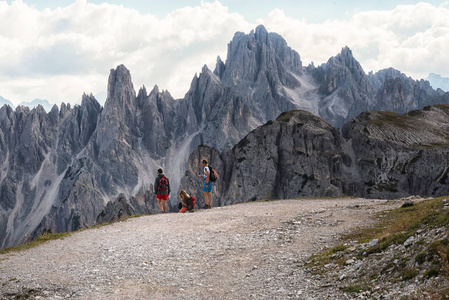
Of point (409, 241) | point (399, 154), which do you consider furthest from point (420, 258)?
point (399, 154)

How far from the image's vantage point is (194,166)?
19175 cm

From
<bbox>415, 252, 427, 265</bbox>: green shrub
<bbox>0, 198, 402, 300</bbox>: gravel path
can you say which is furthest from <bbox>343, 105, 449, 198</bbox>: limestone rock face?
<bbox>415, 252, 427, 265</bbox>: green shrub

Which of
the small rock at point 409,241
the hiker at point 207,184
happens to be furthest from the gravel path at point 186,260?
the hiker at point 207,184

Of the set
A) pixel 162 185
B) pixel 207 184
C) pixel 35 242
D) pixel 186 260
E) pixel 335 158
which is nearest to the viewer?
pixel 186 260

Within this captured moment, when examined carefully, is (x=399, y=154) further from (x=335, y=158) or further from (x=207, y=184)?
(x=207, y=184)

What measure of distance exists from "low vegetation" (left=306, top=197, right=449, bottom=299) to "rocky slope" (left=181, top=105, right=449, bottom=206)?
432 ft

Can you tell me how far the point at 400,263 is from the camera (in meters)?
9.84

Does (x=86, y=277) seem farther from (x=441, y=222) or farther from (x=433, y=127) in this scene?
(x=433, y=127)

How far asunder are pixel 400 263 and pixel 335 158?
150314 millimetres

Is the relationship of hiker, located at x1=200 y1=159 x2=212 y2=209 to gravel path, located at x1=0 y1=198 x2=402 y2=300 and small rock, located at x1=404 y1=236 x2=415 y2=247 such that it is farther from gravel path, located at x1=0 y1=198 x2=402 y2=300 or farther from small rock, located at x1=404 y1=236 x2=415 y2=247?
small rock, located at x1=404 y1=236 x2=415 y2=247

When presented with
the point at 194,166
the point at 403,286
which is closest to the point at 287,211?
the point at 403,286

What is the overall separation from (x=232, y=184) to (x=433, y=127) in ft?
302

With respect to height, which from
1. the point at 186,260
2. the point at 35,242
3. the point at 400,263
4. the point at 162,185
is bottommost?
the point at 186,260

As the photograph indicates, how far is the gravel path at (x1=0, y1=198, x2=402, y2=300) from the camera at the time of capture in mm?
11812
